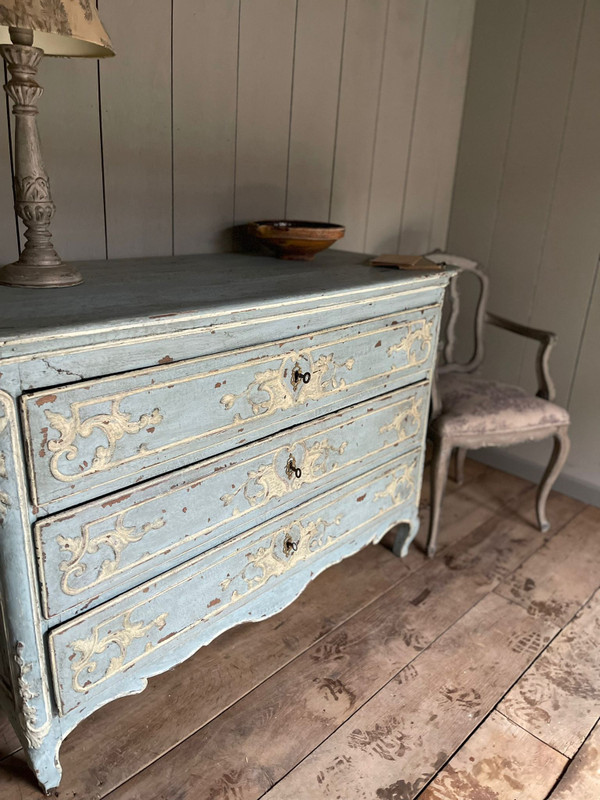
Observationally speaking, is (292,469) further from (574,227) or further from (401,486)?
(574,227)

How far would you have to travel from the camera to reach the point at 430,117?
2.48m

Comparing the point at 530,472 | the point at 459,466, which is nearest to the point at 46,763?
the point at 459,466

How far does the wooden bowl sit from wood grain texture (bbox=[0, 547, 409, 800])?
1032 mm

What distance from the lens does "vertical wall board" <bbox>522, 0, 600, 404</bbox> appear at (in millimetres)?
2283

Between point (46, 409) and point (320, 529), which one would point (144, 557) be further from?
point (320, 529)

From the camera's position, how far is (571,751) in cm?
144

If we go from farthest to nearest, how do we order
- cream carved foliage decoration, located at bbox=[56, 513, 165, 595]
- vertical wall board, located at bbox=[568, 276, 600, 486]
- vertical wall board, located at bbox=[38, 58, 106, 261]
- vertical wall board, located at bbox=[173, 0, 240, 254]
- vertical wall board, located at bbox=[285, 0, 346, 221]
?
vertical wall board, located at bbox=[568, 276, 600, 486] → vertical wall board, located at bbox=[285, 0, 346, 221] → vertical wall board, located at bbox=[173, 0, 240, 254] → vertical wall board, located at bbox=[38, 58, 106, 261] → cream carved foliage decoration, located at bbox=[56, 513, 165, 595]

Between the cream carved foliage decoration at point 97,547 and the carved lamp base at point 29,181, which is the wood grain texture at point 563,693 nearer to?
the cream carved foliage decoration at point 97,547

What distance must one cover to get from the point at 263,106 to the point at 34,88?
34.8 inches

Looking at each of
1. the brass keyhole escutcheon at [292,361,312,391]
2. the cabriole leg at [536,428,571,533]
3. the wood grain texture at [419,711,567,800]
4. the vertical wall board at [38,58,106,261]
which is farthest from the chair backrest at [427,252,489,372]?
the wood grain texture at [419,711,567,800]

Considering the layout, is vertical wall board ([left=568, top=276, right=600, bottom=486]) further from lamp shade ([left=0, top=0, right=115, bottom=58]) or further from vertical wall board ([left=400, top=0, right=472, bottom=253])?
lamp shade ([left=0, top=0, right=115, bottom=58])

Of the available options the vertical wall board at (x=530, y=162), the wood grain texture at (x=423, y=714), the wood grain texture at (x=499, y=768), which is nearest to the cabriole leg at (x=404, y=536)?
the wood grain texture at (x=423, y=714)

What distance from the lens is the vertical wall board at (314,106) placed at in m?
1.94

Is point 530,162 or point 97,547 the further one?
point 530,162
